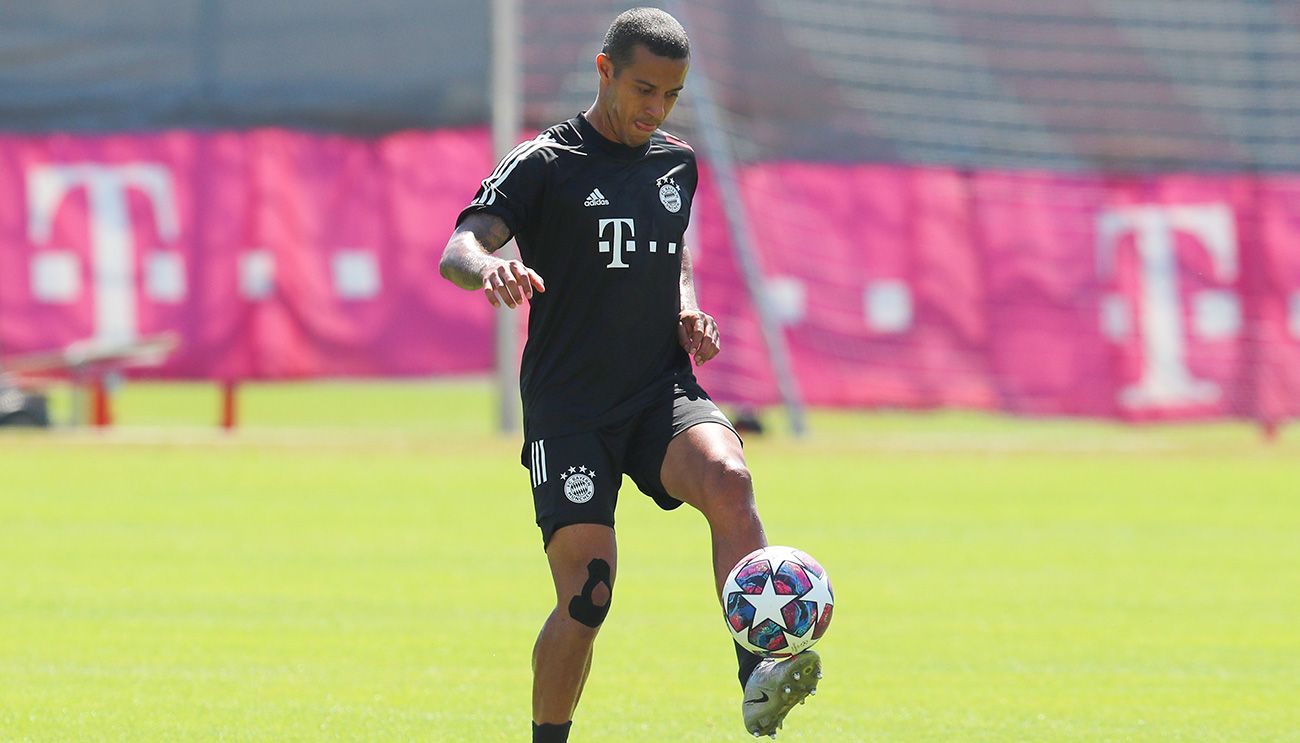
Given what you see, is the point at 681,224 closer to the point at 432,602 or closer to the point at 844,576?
the point at 432,602

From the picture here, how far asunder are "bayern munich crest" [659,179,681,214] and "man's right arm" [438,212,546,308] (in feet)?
1.81

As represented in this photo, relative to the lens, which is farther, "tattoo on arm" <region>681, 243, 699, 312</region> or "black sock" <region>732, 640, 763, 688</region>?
"tattoo on arm" <region>681, 243, 699, 312</region>

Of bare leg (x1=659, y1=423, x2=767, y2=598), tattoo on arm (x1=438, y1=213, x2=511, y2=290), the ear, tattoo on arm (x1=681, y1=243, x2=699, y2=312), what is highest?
the ear

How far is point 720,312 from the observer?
25359 mm

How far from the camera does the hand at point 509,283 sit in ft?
19.3

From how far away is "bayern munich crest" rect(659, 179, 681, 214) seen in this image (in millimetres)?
6688

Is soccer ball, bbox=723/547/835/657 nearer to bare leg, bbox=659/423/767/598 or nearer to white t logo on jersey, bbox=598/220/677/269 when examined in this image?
bare leg, bbox=659/423/767/598

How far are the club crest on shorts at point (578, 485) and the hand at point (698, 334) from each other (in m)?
0.56

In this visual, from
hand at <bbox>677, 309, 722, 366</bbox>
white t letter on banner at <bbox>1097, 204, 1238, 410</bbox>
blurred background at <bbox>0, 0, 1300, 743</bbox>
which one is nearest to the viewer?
hand at <bbox>677, 309, 722, 366</bbox>

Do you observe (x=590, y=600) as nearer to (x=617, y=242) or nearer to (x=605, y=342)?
(x=605, y=342)

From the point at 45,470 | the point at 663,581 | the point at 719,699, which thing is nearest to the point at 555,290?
the point at 719,699

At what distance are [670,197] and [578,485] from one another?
1013mm

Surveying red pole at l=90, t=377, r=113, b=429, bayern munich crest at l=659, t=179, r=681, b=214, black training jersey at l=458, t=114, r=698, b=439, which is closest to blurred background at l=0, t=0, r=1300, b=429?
red pole at l=90, t=377, r=113, b=429

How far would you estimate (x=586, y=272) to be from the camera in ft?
21.5
